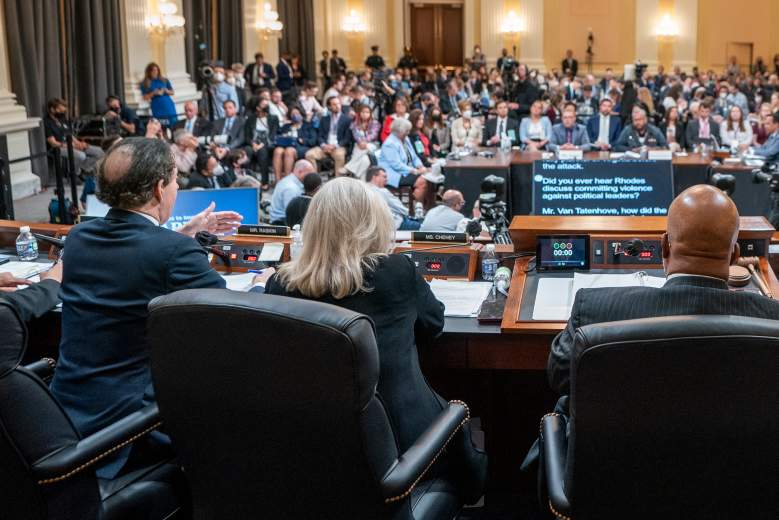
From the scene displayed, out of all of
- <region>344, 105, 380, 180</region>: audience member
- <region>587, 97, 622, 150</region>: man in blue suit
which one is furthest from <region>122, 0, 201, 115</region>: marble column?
<region>587, 97, 622, 150</region>: man in blue suit

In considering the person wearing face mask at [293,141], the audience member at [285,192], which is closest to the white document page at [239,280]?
the audience member at [285,192]

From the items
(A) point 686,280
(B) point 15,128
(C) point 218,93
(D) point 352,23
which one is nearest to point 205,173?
(B) point 15,128

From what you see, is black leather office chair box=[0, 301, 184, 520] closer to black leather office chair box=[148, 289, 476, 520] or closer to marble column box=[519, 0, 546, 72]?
black leather office chair box=[148, 289, 476, 520]

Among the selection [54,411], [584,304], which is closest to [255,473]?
[54,411]

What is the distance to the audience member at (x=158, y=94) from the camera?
12180 mm

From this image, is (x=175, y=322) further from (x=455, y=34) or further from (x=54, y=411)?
(x=455, y=34)

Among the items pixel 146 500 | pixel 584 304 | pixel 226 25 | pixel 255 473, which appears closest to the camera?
pixel 255 473

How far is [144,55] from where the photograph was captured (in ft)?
Answer: 43.0

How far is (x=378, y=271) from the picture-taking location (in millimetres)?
2238

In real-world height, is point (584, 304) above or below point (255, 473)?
above

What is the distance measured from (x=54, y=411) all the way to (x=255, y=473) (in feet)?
1.61

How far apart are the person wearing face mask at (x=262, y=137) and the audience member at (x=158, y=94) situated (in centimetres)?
137

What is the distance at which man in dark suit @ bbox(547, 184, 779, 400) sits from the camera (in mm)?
1953

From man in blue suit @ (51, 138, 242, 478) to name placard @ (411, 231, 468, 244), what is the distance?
4.18 ft
